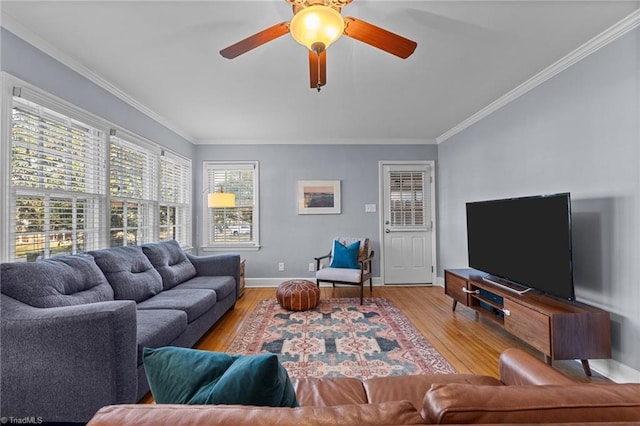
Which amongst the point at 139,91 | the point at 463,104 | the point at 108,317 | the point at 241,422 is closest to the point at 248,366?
the point at 241,422

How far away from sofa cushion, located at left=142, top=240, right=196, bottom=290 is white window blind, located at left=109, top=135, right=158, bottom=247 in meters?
0.31

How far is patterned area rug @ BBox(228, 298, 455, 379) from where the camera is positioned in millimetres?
2229

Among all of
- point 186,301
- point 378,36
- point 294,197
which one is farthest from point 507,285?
point 294,197

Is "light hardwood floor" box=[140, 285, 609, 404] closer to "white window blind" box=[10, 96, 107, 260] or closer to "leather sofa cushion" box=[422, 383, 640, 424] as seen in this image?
"white window blind" box=[10, 96, 107, 260]

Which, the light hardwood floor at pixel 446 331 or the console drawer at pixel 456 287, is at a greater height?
the console drawer at pixel 456 287

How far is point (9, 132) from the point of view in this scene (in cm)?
187

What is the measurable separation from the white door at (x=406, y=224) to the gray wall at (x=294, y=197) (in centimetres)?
19

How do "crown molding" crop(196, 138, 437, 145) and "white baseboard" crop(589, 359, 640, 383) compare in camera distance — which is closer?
"white baseboard" crop(589, 359, 640, 383)

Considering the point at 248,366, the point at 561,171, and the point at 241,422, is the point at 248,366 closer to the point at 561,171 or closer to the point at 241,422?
the point at 241,422

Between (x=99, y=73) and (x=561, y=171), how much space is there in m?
4.20

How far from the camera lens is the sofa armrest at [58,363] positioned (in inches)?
58.9

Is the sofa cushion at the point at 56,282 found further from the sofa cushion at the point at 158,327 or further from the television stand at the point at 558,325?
the television stand at the point at 558,325

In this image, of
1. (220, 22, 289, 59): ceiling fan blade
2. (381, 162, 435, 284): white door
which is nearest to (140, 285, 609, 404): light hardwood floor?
(381, 162, 435, 284): white door

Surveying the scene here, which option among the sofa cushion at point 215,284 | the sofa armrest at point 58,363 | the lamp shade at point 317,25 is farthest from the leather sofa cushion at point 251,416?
the sofa cushion at point 215,284
